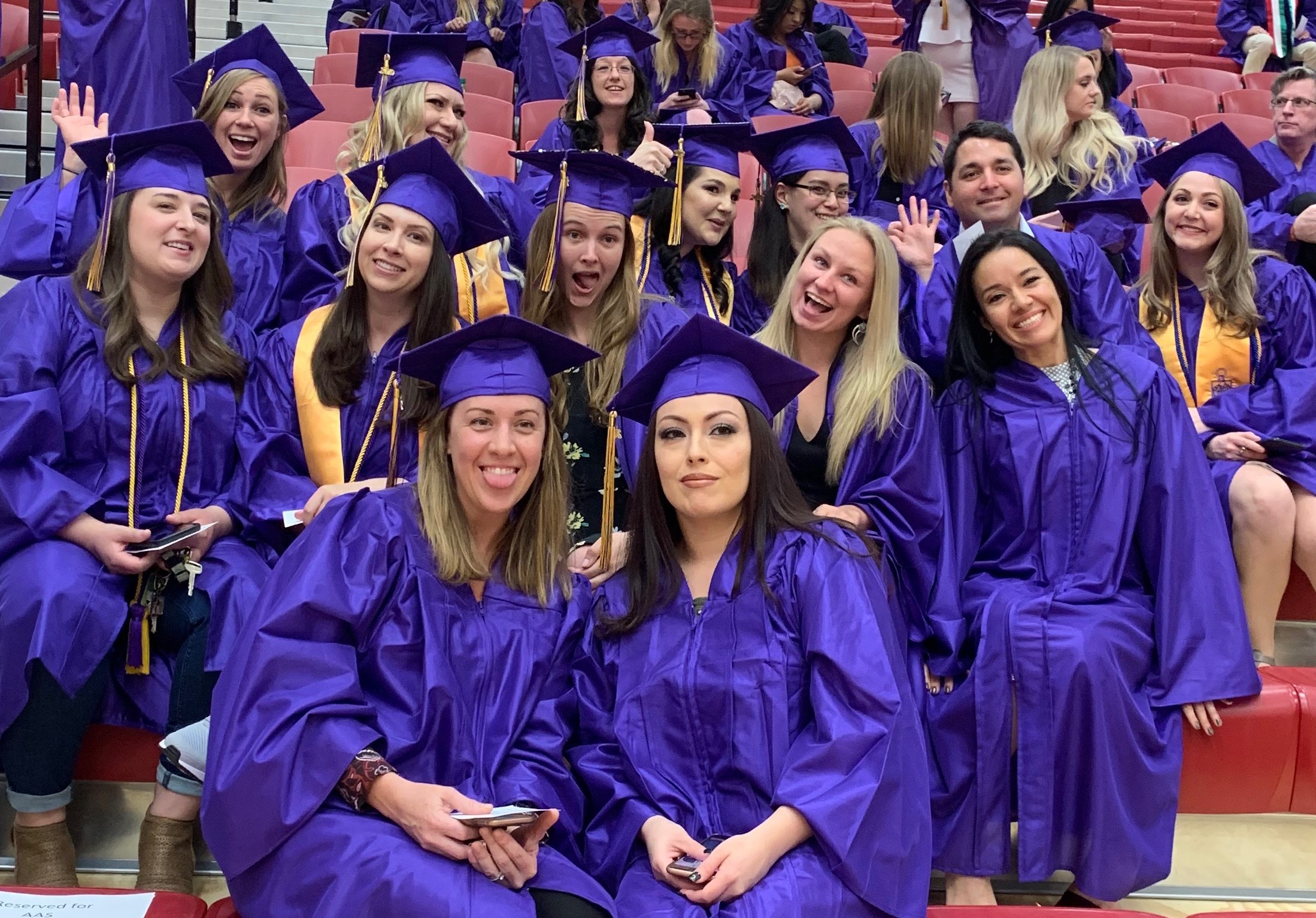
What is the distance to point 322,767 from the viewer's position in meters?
2.12

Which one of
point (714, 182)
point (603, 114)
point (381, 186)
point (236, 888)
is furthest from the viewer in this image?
point (603, 114)

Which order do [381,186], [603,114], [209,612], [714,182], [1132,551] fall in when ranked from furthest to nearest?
[603,114] < [714,182] < [381,186] < [1132,551] < [209,612]

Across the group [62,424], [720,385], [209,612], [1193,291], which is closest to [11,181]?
[62,424]

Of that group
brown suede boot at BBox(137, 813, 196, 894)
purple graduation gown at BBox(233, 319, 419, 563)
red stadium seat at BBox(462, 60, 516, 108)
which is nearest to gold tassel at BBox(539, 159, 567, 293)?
A: purple graduation gown at BBox(233, 319, 419, 563)

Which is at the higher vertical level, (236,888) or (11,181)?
(11,181)

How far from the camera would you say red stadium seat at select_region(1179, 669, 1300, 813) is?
2852mm

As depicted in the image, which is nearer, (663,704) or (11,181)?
(663,704)

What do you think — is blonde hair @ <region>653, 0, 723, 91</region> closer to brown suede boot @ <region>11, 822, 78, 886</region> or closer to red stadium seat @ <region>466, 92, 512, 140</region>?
red stadium seat @ <region>466, 92, 512, 140</region>

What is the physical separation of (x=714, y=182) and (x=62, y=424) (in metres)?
1.90

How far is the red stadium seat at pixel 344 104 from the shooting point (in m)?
5.65

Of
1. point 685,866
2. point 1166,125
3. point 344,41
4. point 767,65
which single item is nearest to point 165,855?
point 685,866

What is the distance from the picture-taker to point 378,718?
225cm

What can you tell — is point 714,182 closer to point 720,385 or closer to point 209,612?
point 720,385

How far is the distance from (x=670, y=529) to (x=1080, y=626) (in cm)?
93
